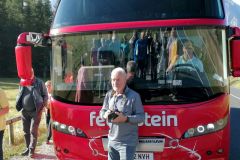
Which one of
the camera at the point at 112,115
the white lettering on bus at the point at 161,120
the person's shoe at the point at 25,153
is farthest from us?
the person's shoe at the point at 25,153

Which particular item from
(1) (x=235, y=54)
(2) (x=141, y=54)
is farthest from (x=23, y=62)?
(1) (x=235, y=54)

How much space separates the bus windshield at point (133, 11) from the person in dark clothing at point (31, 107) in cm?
263

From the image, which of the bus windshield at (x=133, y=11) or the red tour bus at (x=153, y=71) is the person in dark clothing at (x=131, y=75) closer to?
the red tour bus at (x=153, y=71)

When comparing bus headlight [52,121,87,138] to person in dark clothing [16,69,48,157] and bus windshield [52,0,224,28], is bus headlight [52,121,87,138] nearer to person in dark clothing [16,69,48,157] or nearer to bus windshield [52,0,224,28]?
bus windshield [52,0,224,28]

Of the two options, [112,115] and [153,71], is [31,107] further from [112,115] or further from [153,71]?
[112,115]

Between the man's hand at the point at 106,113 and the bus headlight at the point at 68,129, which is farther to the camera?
the bus headlight at the point at 68,129

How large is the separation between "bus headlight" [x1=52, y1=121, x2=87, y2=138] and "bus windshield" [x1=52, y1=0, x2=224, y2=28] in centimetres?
143

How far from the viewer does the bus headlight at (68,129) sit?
611 cm

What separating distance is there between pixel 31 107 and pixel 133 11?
11.5ft

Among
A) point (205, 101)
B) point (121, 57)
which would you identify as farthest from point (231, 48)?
point (121, 57)

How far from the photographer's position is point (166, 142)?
5.83 meters

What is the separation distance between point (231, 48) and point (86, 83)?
6.71 feet

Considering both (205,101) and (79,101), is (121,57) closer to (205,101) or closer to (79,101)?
(79,101)

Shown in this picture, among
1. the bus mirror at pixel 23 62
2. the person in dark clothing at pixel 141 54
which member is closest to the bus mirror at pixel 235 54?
the person in dark clothing at pixel 141 54
